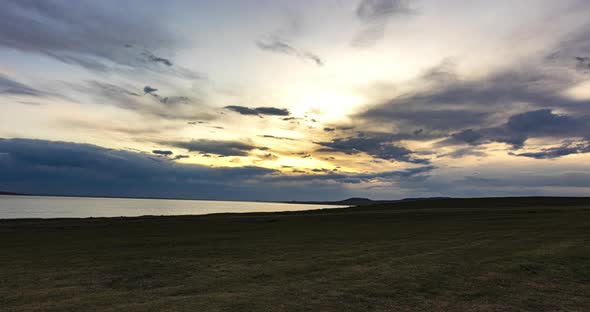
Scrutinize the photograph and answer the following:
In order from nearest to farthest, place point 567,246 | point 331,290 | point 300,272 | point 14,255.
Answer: point 331,290 < point 300,272 < point 567,246 < point 14,255

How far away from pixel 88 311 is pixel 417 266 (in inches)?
608

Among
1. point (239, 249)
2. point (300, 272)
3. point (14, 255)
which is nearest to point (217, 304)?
point (300, 272)

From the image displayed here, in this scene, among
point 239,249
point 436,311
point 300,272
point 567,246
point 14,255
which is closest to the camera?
point 436,311

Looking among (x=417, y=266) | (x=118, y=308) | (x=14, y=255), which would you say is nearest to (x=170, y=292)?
(x=118, y=308)

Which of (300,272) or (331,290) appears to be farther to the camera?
(300,272)

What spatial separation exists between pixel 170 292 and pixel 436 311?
10.6m

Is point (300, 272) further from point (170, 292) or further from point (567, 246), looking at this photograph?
point (567, 246)

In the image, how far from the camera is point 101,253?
27688 millimetres

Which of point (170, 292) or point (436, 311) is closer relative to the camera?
point (436, 311)

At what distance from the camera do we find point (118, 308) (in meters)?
13.2

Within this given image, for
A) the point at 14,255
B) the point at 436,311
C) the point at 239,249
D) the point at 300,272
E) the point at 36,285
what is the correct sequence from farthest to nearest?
the point at 239,249 < the point at 14,255 < the point at 300,272 < the point at 36,285 < the point at 436,311

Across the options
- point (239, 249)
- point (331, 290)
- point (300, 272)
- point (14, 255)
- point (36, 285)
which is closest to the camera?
point (331, 290)

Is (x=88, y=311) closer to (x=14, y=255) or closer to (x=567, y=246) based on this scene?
(x=14, y=255)

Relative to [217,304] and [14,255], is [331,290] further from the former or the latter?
[14,255]
